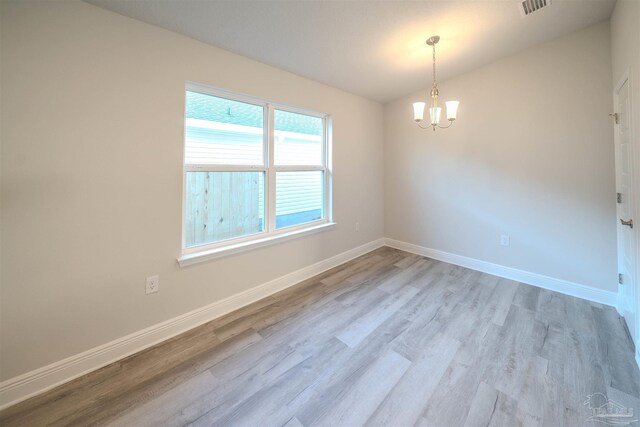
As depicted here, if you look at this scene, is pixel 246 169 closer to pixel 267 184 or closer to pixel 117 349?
pixel 267 184

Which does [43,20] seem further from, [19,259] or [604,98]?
[604,98]

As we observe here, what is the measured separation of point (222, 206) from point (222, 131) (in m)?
0.72

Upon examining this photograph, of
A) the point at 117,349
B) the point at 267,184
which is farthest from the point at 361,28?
the point at 117,349

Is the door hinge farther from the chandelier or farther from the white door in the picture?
the chandelier

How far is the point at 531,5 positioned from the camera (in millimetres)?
2008

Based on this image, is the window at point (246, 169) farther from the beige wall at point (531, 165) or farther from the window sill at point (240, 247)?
the beige wall at point (531, 165)

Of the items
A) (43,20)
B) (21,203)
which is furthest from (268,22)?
(21,203)

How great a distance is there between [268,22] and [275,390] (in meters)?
2.63

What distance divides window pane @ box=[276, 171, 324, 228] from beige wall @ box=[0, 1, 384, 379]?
3.01 ft

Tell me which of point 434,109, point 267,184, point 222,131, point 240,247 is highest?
point 434,109

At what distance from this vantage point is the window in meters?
2.12

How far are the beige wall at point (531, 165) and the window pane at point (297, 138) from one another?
1.58 metres

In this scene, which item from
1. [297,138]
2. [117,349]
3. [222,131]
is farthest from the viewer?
[297,138]

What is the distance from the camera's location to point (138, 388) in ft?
4.82
